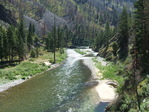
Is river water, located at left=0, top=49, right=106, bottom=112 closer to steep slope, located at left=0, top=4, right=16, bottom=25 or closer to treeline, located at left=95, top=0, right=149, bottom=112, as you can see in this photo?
treeline, located at left=95, top=0, right=149, bottom=112

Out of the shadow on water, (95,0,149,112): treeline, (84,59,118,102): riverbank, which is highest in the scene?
(95,0,149,112): treeline

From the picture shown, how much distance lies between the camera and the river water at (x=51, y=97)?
27.2 meters

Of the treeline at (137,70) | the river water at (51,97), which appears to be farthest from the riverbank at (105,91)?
the treeline at (137,70)

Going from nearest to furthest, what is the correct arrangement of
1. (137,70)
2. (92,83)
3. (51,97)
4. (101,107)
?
(137,70) < (101,107) < (51,97) < (92,83)

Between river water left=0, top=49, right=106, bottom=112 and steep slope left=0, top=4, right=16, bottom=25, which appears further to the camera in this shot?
steep slope left=0, top=4, right=16, bottom=25

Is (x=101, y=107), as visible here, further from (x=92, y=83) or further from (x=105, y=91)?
(x=92, y=83)

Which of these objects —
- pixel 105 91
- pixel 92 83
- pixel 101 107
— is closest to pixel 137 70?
pixel 101 107

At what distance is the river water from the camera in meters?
27.2

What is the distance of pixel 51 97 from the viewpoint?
1248 inches

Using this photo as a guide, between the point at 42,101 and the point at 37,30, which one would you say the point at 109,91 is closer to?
the point at 42,101

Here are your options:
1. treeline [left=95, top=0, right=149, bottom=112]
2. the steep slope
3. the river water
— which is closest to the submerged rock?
the river water

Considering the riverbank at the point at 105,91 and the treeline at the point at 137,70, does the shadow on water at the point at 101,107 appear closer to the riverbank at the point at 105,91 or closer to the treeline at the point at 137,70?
the riverbank at the point at 105,91

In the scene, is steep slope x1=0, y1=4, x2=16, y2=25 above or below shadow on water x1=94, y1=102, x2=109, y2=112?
above

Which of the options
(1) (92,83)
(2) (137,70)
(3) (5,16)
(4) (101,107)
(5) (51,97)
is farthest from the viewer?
(3) (5,16)
